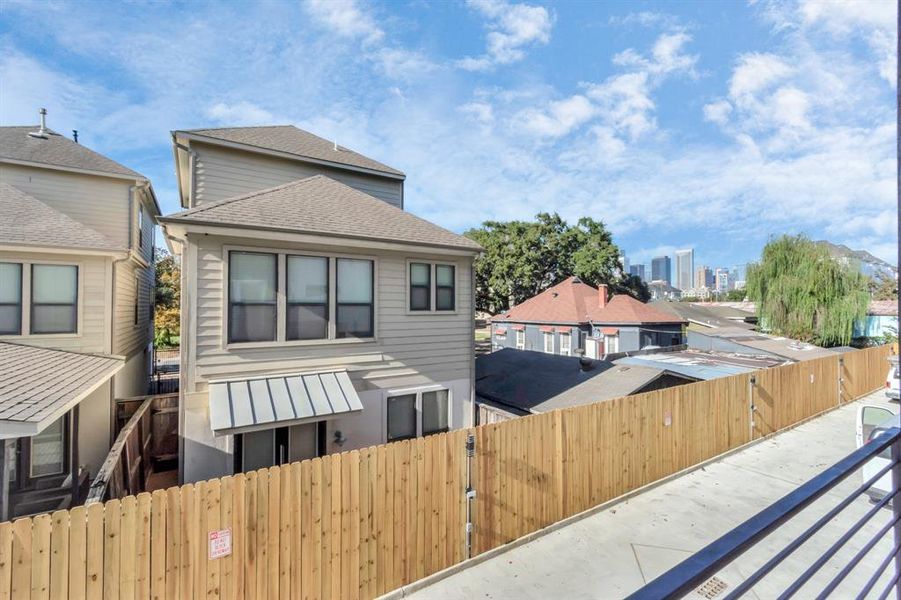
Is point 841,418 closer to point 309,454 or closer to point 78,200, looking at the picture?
point 309,454

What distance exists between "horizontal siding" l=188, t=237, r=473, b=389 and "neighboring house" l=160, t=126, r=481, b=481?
0.9 inches

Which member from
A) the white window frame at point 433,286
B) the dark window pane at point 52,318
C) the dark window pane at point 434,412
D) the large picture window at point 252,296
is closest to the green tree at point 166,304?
the dark window pane at point 52,318

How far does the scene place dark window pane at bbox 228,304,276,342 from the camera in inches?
291

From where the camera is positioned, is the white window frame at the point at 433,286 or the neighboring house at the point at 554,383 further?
the neighboring house at the point at 554,383

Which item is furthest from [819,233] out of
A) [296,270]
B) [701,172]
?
[296,270]

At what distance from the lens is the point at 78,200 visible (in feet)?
37.0

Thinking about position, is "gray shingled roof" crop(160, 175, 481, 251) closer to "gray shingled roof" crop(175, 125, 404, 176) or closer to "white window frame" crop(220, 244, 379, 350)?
"white window frame" crop(220, 244, 379, 350)

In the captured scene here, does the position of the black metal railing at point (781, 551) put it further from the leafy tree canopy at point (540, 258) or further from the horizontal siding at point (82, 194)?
the leafy tree canopy at point (540, 258)

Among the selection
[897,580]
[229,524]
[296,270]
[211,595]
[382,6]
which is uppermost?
[382,6]

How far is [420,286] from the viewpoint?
930cm

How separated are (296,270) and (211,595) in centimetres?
519

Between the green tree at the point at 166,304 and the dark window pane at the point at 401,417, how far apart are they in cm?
2172

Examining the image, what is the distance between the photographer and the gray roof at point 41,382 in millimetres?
4977

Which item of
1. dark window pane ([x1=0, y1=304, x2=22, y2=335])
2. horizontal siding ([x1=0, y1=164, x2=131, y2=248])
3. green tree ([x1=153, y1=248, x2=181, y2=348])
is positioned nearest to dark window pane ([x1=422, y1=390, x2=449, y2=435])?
dark window pane ([x1=0, y1=304, x2=22, y2=335])
